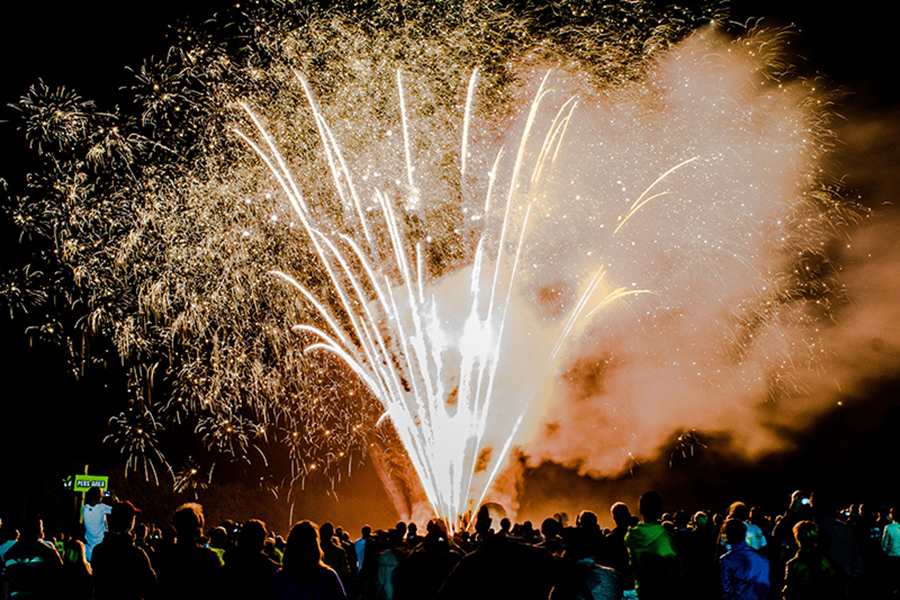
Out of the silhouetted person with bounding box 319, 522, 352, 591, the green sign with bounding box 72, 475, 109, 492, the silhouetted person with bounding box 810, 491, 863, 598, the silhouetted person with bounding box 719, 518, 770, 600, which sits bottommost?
the silhouetted person with bounding box 319, 522, 352, 591

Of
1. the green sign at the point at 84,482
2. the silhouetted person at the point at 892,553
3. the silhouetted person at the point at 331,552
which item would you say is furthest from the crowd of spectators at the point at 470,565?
the green sign at the point at 84,482

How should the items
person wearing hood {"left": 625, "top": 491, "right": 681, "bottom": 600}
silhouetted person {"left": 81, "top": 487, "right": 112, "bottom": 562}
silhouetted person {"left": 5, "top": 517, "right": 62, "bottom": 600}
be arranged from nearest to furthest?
1. person wearing hood {"left": 625, "top": 491, "right": 681, "bottom": 600}
2. silhouetted person {"left": 5, "top": 517, "right": 62, "bottom": 600}
3. silhouetted person {"left": 81, "top": 487, "right": 112, "bottom": 562}

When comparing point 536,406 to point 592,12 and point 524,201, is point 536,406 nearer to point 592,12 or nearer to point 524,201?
point 524,201

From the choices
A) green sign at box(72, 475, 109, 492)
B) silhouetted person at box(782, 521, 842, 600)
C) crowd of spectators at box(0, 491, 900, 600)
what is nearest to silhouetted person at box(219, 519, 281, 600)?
crowd of spectators at box(0, 491, 900, 600)

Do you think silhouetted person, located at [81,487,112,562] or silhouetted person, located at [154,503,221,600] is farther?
silhouetted person, located at [81,487,112,562]

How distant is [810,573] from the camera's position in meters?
5.33

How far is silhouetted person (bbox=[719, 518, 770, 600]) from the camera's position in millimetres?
5719

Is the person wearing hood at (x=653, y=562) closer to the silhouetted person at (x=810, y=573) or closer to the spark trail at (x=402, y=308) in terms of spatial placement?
the silhouetted person at (x=810, y=573)

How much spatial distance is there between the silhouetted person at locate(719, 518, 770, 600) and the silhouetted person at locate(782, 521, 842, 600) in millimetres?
310

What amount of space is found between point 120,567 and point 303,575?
1.67 meters

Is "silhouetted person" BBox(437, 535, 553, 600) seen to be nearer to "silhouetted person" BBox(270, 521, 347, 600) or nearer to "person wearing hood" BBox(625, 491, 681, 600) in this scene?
"silhouetted person" BBox(270, 521, 347, 600)

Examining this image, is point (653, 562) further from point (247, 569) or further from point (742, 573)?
point (247, 569)

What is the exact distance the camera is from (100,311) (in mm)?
14930

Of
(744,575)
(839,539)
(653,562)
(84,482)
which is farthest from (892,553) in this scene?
(84,482)
